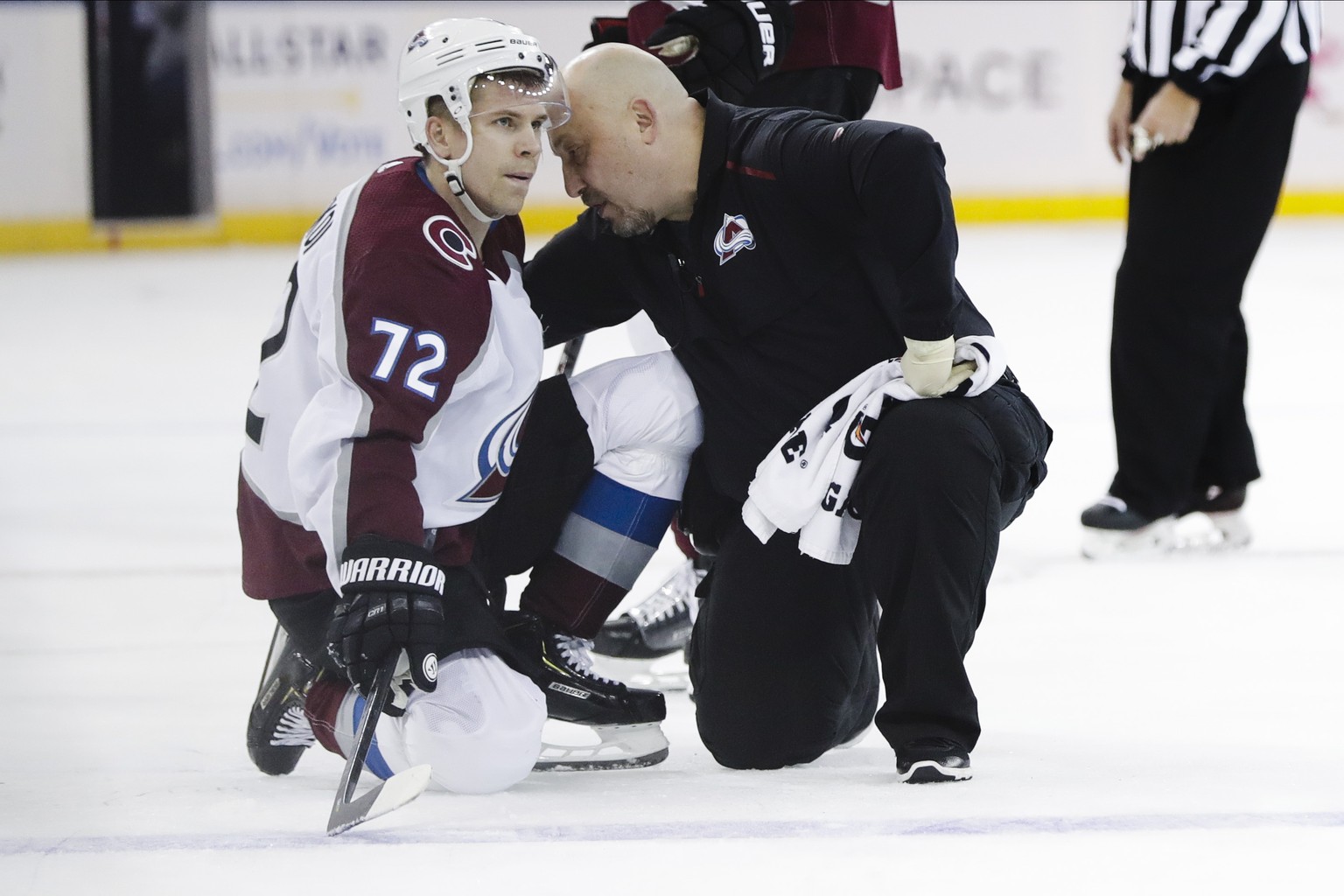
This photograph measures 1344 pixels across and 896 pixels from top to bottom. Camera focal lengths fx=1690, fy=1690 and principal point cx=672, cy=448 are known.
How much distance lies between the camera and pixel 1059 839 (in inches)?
61.3

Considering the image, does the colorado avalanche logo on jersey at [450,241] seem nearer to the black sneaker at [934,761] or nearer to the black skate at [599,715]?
the black skate at [599,715]

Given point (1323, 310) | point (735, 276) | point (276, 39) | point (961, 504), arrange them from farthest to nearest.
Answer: point (276, 39)
point (1323, 310)
point (735, 276)
point (961, 504)

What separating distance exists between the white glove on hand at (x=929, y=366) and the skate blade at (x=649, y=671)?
2.13 feet

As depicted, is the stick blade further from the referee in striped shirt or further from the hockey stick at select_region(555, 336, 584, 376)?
the referee in striped shirt

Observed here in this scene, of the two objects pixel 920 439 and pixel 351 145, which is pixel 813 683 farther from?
pixel 351 145

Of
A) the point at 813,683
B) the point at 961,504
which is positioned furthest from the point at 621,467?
the point at 961,504

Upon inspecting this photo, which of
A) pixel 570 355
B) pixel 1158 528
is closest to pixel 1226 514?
pixel 1158 528

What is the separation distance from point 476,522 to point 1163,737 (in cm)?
83

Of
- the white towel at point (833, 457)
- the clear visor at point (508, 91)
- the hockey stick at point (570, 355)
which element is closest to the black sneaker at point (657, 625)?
the hockey stick at point (570, 355)

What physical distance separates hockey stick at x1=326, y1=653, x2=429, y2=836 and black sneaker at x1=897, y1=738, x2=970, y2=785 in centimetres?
49

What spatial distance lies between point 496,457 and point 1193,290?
1583mm

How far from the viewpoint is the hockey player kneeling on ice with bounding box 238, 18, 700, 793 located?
1693mm

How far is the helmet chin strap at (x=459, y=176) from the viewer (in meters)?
1.81

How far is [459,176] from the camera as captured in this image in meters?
1.83
